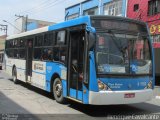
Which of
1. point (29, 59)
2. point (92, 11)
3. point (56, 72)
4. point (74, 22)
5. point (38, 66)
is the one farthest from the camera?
point (92, 11)

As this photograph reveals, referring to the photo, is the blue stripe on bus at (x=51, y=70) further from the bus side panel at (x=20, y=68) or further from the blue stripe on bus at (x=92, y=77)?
the bus side panel at (x=20, y=68)

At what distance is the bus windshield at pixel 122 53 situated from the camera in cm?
944

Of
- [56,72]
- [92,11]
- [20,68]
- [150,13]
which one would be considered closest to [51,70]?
[56,72]

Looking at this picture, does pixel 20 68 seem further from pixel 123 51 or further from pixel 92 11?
pixel 92 11

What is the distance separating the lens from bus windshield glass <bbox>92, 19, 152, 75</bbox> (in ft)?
31.0

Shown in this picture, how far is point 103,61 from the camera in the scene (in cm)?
941

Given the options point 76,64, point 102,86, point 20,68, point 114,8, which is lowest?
point 102,86

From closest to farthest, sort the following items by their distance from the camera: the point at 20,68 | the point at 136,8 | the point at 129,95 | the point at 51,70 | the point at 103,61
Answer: the point at 103,61, the point at 129,95, the point at 51,70, the point at 20,68, the point at 136,8

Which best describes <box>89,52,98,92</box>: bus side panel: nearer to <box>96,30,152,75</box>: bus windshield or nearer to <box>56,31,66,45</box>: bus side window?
<box>96,30,152,75</box>: bus windshield

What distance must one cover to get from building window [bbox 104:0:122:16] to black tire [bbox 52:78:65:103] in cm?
2200

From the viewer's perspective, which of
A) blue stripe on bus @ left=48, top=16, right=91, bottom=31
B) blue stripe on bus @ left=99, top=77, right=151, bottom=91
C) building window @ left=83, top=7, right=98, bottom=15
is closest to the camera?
blue stripe on bus @ left=99, top=77, right=151, bottom=91

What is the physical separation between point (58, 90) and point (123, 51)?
3081 mm

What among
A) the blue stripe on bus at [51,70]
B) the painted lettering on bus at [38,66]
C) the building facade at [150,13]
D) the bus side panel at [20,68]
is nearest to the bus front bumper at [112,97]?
the blue stripe on bus at [51,70]

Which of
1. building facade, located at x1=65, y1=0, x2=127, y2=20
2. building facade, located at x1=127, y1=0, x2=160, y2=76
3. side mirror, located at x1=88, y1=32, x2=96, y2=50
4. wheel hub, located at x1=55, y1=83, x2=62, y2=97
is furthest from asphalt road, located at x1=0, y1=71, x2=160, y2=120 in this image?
building facade, located at x1=65, y1=0, x2=127, y2=20
